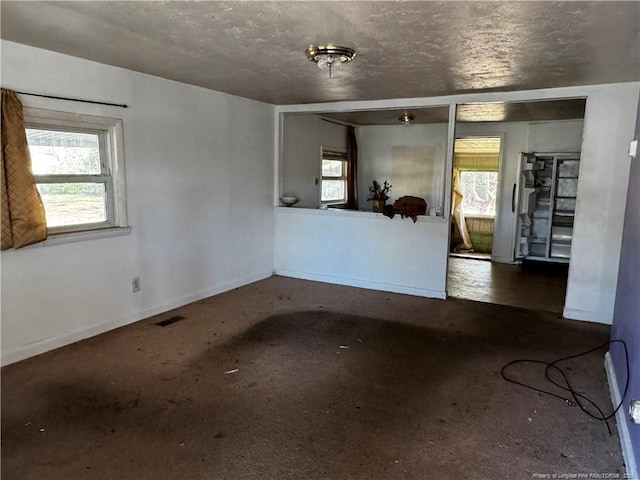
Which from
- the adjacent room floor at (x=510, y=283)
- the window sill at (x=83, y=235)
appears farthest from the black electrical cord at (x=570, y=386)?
the window sill at (x=83, y=235)

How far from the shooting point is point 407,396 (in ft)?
9.10

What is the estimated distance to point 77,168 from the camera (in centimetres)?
350

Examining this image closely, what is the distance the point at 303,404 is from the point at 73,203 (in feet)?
7.90

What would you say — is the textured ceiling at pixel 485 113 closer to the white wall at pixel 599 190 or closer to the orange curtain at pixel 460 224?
the white wall at pixel 599 190

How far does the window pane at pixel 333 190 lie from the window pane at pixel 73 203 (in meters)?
3.92

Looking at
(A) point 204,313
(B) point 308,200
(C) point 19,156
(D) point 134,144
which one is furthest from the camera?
(B) point 308,200

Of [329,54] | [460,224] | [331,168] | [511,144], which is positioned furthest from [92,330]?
[460,224]

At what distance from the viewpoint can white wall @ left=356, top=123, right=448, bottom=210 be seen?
7.41 metres

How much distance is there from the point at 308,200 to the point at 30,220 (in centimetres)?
403

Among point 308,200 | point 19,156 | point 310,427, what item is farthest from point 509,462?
point 308,200

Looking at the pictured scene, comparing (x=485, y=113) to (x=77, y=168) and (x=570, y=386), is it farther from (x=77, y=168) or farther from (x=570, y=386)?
(x=77, y=168)

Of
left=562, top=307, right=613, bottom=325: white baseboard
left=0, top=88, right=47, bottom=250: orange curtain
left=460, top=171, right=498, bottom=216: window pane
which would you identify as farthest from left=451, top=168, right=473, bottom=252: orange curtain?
left=0, top=88, right=47, bottom=250: orange curtain

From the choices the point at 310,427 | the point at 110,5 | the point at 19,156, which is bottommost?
the point at 310,427

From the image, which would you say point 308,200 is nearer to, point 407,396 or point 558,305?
point 558,305
